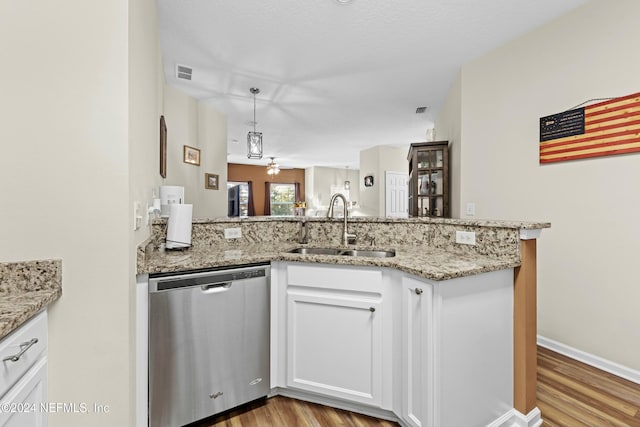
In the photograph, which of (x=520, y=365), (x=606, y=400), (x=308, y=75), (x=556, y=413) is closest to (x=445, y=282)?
(x=520, y=365)

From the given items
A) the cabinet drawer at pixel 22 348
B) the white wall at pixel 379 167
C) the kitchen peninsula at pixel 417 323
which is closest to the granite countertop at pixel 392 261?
the kitchen peninsula at pixel 417 323

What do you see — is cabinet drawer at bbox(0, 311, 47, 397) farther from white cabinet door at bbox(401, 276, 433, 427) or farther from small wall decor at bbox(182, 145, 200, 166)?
small wall decor at bbox(182, 145, 200, 166)

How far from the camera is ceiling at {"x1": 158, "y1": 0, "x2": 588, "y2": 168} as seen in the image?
2.12 metres

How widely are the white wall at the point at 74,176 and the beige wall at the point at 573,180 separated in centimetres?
281

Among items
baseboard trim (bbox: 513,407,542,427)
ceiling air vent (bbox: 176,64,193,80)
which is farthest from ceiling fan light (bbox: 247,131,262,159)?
baseboard trim (bbox: 513,407,542,427)

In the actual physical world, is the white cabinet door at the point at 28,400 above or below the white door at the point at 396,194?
below

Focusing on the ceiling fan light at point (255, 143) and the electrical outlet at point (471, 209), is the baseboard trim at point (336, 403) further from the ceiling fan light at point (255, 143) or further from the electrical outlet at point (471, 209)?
the ceiling fan light at point (255, 143)

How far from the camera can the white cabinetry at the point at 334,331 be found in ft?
5.03

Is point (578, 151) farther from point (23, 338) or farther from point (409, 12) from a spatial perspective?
point (23, 338)

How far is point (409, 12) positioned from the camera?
2.14 meters

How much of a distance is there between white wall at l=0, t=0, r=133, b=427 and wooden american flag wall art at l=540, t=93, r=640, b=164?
110 inches

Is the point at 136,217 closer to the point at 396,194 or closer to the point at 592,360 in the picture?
the point at 592,360

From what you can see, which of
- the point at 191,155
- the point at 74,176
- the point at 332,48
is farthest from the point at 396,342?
the point at 191,155

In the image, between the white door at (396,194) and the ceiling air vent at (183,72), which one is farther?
the white door at (396,194)
